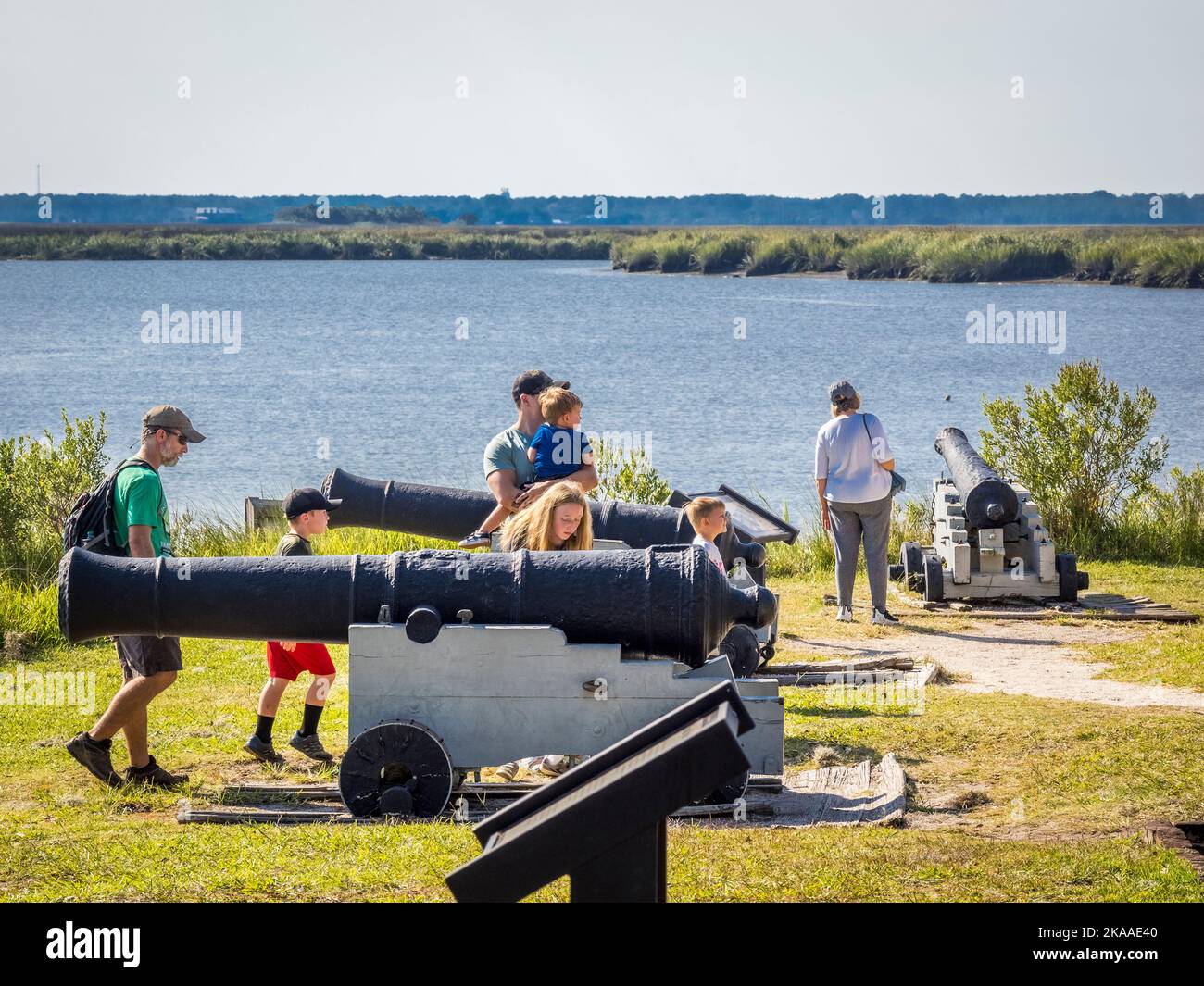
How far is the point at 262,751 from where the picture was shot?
6.55 meters

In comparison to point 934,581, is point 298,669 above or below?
above

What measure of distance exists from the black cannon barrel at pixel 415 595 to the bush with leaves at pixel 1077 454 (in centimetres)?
801

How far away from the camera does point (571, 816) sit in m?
2.63

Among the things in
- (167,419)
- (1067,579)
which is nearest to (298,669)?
(167,419)

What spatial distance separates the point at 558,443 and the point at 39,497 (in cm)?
638

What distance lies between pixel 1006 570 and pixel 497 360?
35.8 meters

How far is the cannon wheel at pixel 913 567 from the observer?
36.7 feet

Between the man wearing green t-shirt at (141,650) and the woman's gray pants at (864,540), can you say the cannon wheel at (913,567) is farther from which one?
the man wearing green t-shirt at (141,650)

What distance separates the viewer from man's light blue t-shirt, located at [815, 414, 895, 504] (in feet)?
31.7

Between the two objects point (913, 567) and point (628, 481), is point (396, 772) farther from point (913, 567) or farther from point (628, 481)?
point (628, 481)

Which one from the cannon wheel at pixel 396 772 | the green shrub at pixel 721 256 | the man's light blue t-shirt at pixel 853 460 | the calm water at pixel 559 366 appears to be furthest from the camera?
the green shrub at pixel 721 256

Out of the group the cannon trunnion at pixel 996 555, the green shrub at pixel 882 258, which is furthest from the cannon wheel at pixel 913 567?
the green shrub at pixel 882 258
